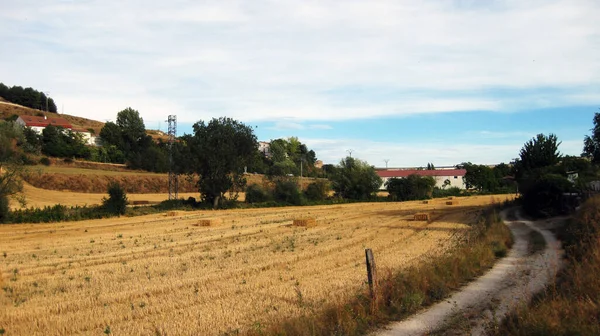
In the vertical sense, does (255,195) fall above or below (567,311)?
above

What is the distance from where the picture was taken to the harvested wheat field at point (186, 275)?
35.2 feet

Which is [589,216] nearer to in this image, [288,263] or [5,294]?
[288,263]

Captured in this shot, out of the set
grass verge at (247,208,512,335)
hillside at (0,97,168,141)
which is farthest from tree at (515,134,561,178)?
hillside at (0,97,168,141)

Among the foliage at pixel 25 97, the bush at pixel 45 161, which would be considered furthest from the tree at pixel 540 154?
A: the foliage at pixel 25 97

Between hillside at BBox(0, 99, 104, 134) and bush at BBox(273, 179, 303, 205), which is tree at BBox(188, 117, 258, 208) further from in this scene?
hillside at BBox(0, 99, 104, 134)

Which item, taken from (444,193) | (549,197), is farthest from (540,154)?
(444,193)

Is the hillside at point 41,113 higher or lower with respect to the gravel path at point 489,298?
higher

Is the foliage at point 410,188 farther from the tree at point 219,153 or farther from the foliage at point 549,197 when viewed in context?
the foliage at point 549,197

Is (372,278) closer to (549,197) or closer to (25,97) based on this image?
(549,197)

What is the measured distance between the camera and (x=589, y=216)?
2103 centimetres

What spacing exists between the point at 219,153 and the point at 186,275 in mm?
41557

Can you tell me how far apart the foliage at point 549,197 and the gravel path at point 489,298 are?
17.8m

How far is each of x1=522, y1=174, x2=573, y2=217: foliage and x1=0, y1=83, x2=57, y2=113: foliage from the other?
173 meters

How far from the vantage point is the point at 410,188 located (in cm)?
7862
